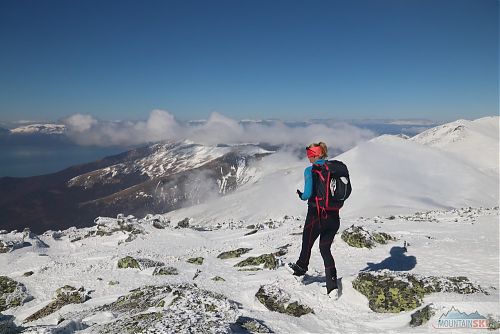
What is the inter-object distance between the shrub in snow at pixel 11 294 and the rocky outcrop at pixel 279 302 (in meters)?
13.0

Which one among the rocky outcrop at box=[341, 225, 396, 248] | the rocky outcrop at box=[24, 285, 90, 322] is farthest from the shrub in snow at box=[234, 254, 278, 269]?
the rocky outcrop at box=[24, 285, 90, 322]

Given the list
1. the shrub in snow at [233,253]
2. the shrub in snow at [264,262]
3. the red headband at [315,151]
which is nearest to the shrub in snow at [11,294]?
the shrub in snow at [233,253]

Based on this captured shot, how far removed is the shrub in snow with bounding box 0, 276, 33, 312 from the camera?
1642 centimetres

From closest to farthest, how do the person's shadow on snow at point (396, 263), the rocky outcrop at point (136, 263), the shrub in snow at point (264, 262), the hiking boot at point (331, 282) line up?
1. the hiking boot at point (331, 282)
2. the person's shadow on snow at point (396, 263)
3. the shrub in snow at point (264, 262)
4. the rocky outcrop at point (136, 263)

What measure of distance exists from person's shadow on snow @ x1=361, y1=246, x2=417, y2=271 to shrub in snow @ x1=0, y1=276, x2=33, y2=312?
16395 mm

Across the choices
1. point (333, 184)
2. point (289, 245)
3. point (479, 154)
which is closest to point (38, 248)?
point (289, 245)

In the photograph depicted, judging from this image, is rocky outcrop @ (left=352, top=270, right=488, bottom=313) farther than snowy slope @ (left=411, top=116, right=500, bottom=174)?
No

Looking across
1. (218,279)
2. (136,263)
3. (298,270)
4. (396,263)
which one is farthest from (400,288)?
(136,263)

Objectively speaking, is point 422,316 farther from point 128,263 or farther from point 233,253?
point 128,263

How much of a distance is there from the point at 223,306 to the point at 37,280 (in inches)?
633

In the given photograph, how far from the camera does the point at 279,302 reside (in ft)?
33.0

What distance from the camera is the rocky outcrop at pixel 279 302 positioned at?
9703 mm

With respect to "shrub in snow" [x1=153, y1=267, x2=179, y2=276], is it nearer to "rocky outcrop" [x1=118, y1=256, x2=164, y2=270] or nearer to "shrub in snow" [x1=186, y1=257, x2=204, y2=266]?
"rocky outcrop" [x1=118, y1=256, x2=164, y2=270]

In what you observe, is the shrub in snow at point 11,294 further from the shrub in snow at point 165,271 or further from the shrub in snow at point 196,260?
the shrub in snow at point 196,260
